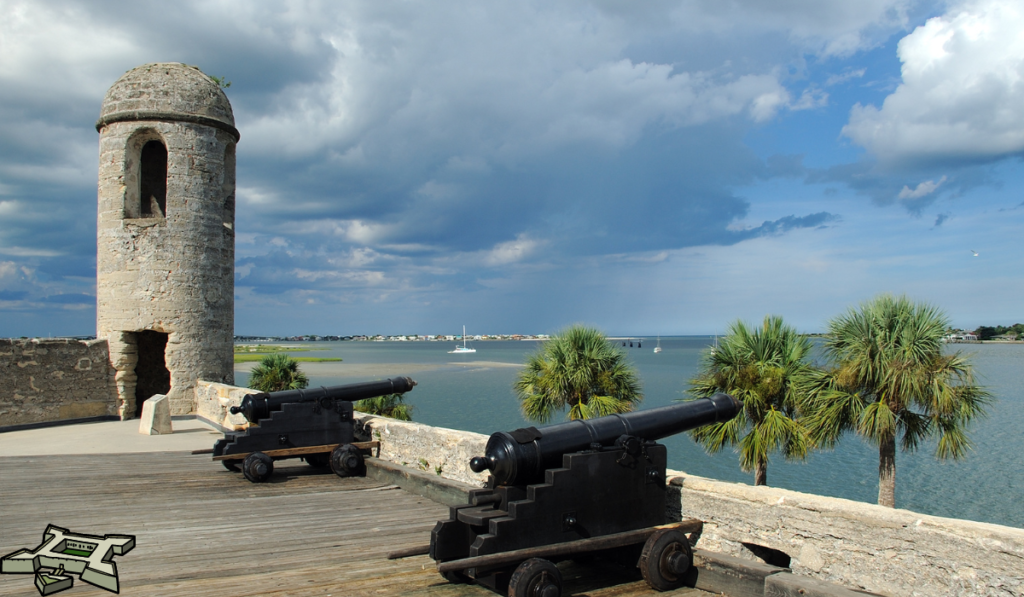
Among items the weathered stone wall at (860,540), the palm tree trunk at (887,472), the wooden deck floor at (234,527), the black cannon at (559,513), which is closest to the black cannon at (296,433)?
the wooden deck floor at (234,527)

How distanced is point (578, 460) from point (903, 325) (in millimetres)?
9362

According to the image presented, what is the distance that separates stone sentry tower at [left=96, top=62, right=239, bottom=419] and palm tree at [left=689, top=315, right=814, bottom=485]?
1094 cm

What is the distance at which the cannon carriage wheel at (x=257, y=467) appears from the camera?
752 centimetres

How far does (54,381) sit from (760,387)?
14488 mm

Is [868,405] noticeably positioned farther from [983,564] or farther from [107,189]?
[107,189]

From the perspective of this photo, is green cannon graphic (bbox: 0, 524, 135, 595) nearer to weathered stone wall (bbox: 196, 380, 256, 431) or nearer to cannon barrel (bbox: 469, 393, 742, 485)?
cannon barrel (bbox: 469, 393, 742, 485)

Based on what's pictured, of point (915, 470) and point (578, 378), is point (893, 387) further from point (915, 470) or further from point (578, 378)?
point (915, 470)

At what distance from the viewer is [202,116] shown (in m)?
15.0

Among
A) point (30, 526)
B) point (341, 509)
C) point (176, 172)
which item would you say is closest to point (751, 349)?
point (341, 509)

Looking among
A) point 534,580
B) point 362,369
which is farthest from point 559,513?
point 362,369

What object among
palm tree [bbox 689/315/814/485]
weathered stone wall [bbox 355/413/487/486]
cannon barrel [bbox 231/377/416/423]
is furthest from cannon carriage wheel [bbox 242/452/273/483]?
→ palm tree [bbox 689/315/814/485]

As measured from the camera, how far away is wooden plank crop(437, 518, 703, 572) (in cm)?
371

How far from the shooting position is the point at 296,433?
796 cm

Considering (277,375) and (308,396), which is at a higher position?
(308,396)
